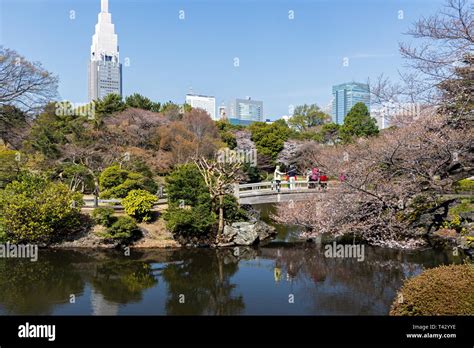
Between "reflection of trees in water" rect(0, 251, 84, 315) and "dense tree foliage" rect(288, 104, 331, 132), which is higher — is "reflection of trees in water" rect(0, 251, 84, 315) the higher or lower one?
the lower one

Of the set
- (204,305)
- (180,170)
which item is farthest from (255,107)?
(204,305)

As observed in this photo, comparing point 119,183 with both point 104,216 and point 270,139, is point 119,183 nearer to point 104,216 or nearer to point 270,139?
point 104,216

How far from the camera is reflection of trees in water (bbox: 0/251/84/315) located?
944 centimetres

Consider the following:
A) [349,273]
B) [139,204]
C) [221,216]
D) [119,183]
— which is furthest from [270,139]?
[349,273]

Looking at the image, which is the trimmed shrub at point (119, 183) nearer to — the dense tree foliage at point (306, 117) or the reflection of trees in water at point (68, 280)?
the reflection of trees in water at point (68, 280)

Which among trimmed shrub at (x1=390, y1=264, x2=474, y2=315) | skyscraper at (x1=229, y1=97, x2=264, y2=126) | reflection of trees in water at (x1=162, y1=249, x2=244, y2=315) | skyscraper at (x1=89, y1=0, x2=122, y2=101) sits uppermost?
skyscraper at (x1=89, y1=0, x2=122, y2=101)

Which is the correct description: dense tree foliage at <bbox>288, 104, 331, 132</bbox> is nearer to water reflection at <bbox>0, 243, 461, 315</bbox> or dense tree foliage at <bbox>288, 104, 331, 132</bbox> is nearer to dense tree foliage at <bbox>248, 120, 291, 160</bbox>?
dense tree foliage at <bbox>248, 120, 291, 160</bbox>

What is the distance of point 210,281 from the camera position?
11453 mm

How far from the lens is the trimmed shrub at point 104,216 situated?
48.9 feet

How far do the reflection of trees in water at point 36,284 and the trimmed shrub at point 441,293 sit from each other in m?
7.43

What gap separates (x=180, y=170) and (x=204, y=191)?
58.6 inches

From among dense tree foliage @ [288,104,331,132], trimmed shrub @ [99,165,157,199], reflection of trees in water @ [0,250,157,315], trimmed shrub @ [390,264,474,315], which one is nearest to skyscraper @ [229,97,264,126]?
dense tree foliage @ [288,104,331,132]

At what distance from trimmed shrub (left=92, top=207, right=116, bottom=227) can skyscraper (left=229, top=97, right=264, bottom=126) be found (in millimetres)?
79289

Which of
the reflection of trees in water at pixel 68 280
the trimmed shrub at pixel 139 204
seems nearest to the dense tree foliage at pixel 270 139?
the trimmed shrub at pixel 139 204
